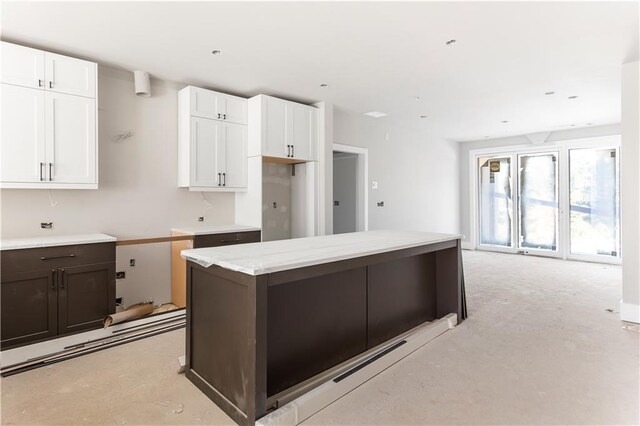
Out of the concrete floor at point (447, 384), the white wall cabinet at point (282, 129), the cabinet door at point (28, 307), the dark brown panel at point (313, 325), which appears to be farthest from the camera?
the white wall cabinet at point (282, 129)

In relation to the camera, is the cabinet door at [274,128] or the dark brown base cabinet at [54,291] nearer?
the dark brown base cabinet at [54,291]

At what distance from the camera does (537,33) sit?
2.91 m

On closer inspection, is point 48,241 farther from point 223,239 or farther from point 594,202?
point 594,202

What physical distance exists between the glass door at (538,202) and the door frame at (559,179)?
90 millimetres

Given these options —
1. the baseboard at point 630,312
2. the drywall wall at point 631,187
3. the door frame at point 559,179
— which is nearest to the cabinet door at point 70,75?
the drywall wall at point 631,187

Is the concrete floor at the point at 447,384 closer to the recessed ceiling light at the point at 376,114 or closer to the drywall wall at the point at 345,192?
the drywall wall at the point at 345,192

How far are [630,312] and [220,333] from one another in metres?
3.90

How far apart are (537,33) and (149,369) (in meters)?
3.91

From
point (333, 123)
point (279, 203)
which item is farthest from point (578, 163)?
point (279, 203)

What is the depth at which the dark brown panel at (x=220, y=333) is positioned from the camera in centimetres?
192

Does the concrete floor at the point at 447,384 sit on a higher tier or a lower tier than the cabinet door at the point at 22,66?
lower

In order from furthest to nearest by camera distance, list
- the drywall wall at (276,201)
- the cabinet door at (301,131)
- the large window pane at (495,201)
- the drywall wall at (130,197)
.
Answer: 1. the large window pane at (495,201)
2. the drywall wall at (276,201)
3. the cabinet door at (301,131)
4. the drywall wall at (130,197)

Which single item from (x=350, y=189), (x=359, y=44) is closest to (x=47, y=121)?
(x=359, y=44)

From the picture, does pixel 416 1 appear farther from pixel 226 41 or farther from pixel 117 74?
pixel 117 74
